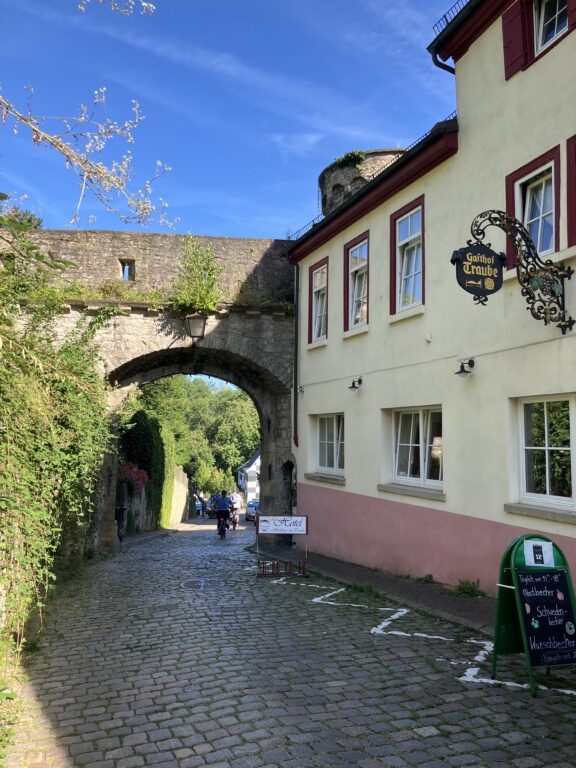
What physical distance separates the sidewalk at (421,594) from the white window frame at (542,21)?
21.2 ft

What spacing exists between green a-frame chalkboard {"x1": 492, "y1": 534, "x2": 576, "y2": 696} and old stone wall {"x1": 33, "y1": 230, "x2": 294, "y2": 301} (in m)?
10.6

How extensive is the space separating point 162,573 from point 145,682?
6.06 metres

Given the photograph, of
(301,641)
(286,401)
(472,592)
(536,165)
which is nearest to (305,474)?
(286,401)

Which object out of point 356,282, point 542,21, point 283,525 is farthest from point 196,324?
point 542,21

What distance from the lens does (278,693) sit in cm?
502

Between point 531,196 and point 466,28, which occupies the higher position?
point 466,28

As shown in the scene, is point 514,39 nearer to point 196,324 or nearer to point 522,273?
point 522,273

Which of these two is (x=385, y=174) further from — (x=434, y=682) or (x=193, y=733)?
(x=193, y=733)

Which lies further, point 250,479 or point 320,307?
point 250,479

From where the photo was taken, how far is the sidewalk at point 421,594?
7043 millimetres

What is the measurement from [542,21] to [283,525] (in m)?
8.15

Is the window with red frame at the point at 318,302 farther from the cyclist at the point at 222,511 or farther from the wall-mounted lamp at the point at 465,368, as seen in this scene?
the cyclist at the point at 222,511

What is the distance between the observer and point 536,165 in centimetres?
733

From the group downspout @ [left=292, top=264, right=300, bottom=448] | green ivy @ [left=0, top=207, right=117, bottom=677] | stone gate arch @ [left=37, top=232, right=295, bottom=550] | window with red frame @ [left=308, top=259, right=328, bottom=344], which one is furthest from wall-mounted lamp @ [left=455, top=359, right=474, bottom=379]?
stone gate arch @ [left=37, top=232, right=295, bottom=550]
